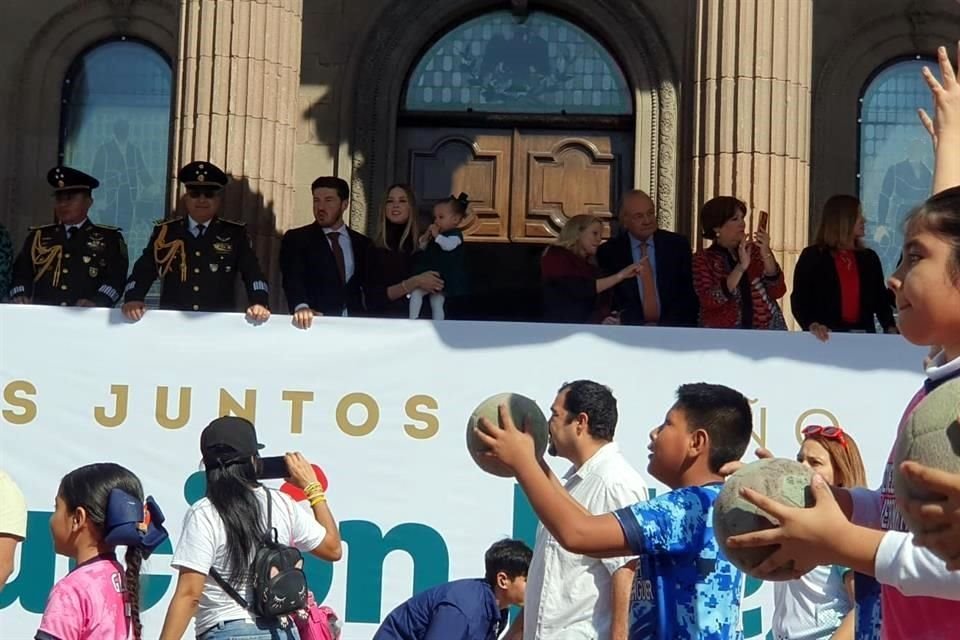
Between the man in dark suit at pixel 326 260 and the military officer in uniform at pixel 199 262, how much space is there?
21 cm

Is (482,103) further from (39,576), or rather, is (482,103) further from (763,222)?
(39,576)

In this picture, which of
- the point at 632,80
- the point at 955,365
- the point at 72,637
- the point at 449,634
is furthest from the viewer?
the point at 632,80

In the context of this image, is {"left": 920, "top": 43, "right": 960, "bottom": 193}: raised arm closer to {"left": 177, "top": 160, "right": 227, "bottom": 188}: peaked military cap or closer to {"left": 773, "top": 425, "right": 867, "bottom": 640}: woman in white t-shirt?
{"left": 773, "top": 425, "right": 867, "bottom": 640}: woman in white t-shirt

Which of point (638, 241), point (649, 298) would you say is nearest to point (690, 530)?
point (649, 298)

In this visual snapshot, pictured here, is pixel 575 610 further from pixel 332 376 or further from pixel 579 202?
pixel 579 202

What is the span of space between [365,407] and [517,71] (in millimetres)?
6283

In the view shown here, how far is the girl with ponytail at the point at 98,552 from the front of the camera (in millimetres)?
5875

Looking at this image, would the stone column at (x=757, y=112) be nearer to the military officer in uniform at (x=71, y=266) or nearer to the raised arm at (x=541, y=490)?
the military officer in uniform at (x=71, y=266)

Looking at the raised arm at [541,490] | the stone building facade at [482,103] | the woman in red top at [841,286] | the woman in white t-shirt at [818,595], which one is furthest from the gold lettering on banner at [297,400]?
the raised arm at [541,490]

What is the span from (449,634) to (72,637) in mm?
2209

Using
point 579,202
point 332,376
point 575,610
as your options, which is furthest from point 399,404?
point 579,202

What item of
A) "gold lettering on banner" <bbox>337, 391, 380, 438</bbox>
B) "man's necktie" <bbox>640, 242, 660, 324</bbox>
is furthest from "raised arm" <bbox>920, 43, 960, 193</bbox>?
"man's necktie" <bbox>640, 242, 660, 324</bbox>

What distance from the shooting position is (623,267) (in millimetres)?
10641

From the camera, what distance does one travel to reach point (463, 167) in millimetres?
15219
